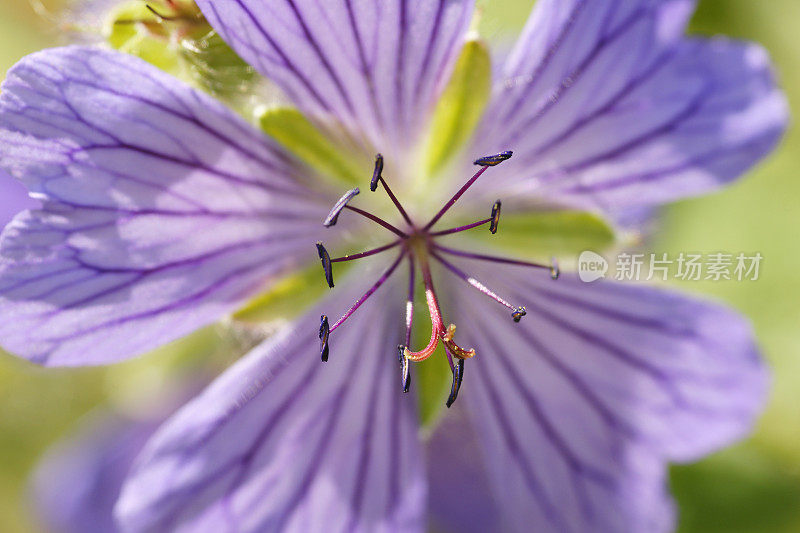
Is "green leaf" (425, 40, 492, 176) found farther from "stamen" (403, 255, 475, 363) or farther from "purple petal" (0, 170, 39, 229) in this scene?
"purple petal" (0, 170, 39, 229)

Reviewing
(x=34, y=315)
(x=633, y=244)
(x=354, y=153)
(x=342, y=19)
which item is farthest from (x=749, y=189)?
(x=34, y=315)

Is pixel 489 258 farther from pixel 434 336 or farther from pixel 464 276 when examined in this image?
pixel 434 336

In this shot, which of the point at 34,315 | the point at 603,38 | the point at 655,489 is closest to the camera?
the point at 34,315

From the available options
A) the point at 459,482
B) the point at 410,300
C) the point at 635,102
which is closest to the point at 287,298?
the point at 410,300

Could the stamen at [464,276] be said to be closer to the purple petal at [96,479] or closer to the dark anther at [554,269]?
the dark anther at [554,269]

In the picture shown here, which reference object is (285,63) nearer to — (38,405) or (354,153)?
(354,153)

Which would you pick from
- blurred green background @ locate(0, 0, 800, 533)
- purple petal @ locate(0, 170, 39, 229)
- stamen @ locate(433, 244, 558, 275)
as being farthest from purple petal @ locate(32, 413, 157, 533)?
stamen @ locate(433, 244, 558, 275)
